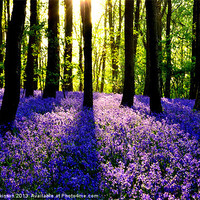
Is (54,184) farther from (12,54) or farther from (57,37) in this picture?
(57,37)

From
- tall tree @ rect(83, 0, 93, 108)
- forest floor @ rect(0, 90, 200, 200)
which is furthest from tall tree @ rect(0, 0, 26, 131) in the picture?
tall tree @ rect(83, 0, 93, 108)

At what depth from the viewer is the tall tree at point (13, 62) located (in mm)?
6559

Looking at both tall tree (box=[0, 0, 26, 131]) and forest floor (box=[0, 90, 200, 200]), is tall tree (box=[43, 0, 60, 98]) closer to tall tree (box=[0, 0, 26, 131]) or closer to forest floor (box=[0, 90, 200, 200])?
tall tree (box=[0, 0, 26, 131])

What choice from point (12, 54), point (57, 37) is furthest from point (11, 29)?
point (57, 37)

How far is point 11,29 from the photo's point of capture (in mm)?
6582

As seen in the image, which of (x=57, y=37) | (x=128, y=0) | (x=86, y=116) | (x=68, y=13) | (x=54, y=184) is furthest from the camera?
(x=68, y=13)

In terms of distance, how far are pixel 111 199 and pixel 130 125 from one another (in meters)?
3.73

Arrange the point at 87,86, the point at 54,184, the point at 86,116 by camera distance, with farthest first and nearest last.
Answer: the point at 87,86 → the point at 86,116 → the point at 54,184

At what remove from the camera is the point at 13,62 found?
6703mm

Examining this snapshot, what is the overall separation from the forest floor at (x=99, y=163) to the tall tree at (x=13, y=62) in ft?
2.05

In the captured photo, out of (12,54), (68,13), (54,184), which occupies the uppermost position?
(68,13)

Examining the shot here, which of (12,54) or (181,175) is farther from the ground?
(12,54)

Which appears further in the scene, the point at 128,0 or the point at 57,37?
the point at 57,37

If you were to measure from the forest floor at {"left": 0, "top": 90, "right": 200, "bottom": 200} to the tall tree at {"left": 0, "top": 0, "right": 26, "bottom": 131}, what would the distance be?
63 centimetres
